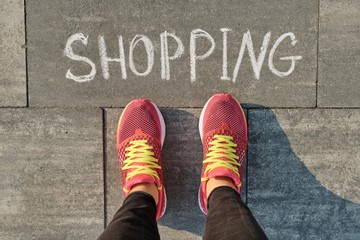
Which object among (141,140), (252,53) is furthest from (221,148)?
(252,53)

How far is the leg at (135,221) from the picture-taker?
1694mm

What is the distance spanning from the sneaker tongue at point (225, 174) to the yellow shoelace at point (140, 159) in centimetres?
31

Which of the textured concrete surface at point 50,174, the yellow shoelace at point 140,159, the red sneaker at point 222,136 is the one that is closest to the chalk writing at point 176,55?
the red sneaker at point 222,136

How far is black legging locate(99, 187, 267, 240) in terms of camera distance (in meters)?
1.66

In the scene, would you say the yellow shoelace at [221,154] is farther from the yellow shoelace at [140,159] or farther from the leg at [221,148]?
the yellow shoelace at [140,159]

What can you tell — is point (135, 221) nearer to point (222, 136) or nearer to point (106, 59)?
point (222, 136)

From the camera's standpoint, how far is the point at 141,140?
2230mm

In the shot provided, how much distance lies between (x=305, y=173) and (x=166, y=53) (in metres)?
1.07

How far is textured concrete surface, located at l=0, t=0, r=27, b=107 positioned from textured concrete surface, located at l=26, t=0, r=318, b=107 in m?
0.05

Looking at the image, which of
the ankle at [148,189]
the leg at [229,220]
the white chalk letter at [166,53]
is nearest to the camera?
the leg at [229,220]

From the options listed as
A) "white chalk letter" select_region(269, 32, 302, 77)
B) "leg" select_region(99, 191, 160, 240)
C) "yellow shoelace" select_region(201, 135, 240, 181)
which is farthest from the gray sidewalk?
"leg" select_region(99, 191, 160, 240)

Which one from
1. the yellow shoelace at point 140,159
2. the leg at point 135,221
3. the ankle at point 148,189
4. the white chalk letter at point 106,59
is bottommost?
the leg at point 135,221

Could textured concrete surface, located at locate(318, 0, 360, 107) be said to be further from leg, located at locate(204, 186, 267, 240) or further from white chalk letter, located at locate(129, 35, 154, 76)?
white chalk letter, located at locate(129, 35, 154, 76)

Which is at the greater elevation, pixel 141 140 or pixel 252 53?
pixel 252 53
